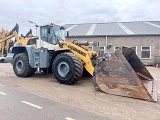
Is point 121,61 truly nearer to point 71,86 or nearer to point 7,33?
point 71,86

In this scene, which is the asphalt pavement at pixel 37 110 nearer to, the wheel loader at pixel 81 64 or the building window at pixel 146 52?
the wheel loader at pixel 81 64

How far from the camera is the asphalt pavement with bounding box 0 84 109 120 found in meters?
4.61

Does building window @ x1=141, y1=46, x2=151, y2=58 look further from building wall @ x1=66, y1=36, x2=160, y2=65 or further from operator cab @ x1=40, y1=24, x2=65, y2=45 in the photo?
operator cab @ x1=40, y1=24, x2=65, y2=45

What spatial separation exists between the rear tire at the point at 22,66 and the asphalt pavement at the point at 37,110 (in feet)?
12.7

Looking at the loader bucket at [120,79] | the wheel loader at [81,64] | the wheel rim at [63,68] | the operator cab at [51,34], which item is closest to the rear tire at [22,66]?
the wheel loader at [81,64]

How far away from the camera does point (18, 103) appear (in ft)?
18.6

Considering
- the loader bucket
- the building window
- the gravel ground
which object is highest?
the building window

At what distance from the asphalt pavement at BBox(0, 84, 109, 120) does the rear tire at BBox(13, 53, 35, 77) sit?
12.7ft

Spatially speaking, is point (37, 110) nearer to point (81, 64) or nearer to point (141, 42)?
point (81, 64)

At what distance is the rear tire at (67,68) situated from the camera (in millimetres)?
8047

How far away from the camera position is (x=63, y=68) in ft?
28.2

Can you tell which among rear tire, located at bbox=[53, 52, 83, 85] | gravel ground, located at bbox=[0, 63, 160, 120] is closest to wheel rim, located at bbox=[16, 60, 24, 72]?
rear tire, located at bbox=[53, 52, 83, 85]

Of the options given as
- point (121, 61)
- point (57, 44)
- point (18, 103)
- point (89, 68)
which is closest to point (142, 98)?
point (121, 61)

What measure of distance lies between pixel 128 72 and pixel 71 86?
106 inches
